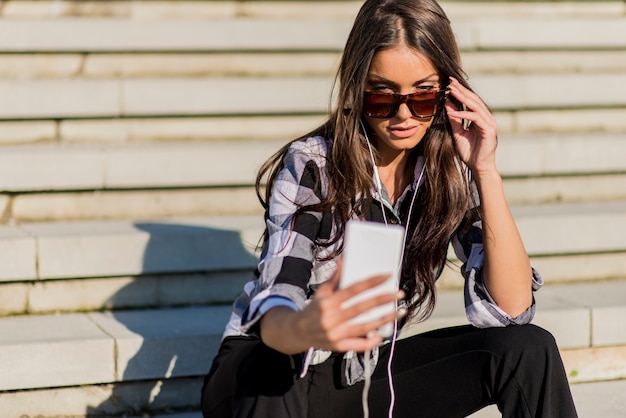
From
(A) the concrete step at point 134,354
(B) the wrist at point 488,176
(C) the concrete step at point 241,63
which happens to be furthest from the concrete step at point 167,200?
(B) the wrist at point 488,176

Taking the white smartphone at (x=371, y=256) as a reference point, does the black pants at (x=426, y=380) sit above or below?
below

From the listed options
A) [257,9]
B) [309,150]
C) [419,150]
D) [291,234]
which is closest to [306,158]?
[309,150]

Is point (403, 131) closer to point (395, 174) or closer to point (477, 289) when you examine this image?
point (395, 174)

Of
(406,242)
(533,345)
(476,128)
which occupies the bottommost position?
(533,345)

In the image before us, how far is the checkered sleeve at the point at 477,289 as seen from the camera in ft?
9.39

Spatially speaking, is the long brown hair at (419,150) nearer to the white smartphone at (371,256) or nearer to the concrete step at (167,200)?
the white smartphone at (371,256)

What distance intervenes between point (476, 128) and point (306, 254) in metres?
0.63

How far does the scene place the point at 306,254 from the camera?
2.68m

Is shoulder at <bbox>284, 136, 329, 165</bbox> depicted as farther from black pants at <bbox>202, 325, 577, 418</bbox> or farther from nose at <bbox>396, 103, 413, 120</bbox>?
black pants at <bbox>202, 325, 577, 418</bbox>

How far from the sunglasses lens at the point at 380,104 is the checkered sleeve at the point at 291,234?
19 centimetres

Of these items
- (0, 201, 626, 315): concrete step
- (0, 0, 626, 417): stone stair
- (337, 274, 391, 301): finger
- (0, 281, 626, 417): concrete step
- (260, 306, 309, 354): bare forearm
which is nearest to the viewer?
(337, 274, 391, 301): finger

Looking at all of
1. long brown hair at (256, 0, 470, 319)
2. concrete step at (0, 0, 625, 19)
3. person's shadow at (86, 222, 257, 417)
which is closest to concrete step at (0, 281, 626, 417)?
person's shadow at (86, 222, 257, 417)

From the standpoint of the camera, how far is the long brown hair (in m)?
2.77

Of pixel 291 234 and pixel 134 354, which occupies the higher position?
pixel 291 234
